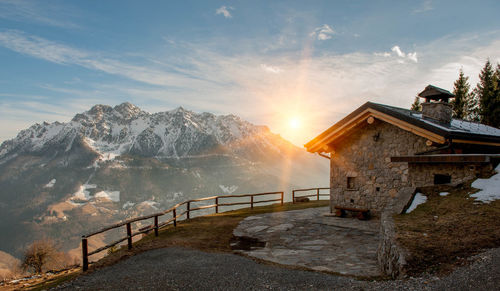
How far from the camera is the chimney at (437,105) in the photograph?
43.7 feet

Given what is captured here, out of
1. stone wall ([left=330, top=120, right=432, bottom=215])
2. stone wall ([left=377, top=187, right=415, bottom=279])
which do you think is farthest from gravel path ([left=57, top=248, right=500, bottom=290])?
stone wall ([left=330, top=120, right=432, bottom=215])

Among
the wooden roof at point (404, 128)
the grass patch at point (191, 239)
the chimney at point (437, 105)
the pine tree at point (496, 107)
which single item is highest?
the pine tree at point (496, 107)

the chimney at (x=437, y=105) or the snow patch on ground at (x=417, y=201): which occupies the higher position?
the chimney at (x=437, y=105)

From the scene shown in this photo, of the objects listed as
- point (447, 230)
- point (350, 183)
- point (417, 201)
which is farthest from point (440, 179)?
point (447, 230)

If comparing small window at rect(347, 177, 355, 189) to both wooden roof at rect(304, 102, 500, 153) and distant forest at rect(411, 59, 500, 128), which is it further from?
distant forest at rect(411, 59, 500, 128)

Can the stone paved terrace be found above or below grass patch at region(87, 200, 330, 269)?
above

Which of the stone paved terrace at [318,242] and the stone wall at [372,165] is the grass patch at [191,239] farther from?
the stone wall at [372,165]

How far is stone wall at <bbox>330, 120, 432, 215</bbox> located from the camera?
40.9ft

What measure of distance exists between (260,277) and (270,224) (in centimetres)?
701

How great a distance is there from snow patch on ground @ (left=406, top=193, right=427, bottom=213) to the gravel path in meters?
3.80

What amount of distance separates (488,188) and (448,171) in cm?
182

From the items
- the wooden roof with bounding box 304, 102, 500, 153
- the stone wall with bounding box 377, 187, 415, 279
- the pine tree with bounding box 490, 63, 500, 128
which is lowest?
the stone wall with bounding box 377, 187, 415, 279

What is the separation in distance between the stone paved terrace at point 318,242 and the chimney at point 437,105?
5420 mm

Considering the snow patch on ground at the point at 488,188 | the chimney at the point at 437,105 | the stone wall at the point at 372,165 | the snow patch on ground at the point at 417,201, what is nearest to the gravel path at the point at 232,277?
the snow patch on ground at the point at 488,188
